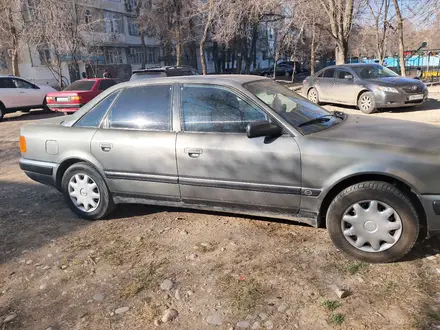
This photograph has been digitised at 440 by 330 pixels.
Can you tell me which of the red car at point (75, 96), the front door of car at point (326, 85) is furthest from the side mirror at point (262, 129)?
the red car at point (75, 96)

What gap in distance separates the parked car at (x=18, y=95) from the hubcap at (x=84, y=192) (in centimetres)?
1193

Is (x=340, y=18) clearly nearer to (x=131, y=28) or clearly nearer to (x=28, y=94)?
(x=28, y=94)

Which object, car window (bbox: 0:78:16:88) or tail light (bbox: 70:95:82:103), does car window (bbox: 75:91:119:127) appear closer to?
tail light (bbox: 70:95:82:103)

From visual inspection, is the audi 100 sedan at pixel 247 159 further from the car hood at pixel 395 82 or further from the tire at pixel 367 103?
the car hood at pixel 395 82

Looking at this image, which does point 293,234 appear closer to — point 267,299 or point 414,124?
point 267,299

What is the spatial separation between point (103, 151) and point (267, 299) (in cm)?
237

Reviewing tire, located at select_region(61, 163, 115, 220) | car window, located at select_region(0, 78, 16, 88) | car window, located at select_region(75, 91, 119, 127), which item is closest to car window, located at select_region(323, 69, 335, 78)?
car window, located at select_region(75, 91, 119, 127)

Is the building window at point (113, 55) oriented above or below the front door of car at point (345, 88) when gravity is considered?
above

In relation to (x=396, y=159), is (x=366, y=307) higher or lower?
lower

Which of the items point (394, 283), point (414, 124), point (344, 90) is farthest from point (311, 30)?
point (394, 283)

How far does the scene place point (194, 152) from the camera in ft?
12.1

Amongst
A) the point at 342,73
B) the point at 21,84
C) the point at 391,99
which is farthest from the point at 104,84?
the point at 391,99

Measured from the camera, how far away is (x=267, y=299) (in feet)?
9.20

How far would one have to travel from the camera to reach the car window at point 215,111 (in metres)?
3.59
